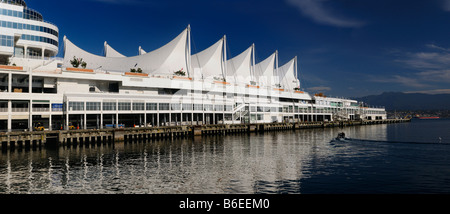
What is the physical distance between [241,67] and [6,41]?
7303 cm

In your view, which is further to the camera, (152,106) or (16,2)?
(152,106)

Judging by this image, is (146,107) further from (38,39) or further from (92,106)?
(38,39)

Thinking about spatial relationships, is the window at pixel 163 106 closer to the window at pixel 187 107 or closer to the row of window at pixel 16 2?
the window at pixel 187 107

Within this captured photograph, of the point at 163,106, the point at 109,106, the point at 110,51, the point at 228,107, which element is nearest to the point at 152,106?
the point at 163,106

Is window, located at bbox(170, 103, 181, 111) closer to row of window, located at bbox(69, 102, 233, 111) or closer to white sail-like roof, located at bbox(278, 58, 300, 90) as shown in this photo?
row of window, located at bbox(69, 102, 233, 111)

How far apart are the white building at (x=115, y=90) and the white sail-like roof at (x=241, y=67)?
21.0 ft

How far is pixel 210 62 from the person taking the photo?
93.9 m

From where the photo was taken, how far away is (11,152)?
3656cm

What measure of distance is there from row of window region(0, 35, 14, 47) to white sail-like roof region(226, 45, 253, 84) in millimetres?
68543

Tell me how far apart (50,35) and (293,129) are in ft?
207

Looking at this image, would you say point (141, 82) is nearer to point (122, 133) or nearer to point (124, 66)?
point (122, 133)

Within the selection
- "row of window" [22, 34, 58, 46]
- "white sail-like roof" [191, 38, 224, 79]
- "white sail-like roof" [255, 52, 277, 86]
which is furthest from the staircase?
"white sail-like roof" [255, 52, 277, 86]

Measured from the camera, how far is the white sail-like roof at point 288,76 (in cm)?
13590

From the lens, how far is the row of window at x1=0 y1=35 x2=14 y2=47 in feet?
161
